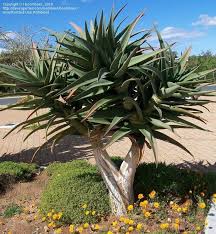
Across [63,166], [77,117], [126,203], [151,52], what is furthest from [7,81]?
[63,166]

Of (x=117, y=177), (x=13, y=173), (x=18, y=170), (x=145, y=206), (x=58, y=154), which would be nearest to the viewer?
(x=145, y=206)

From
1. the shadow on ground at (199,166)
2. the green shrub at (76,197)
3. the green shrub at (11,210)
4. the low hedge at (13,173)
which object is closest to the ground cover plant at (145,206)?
the green shrub at (76,197)

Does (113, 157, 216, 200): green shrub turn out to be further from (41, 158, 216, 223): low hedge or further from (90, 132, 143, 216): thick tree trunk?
(90, 132, 143, 216): thick tree trunk

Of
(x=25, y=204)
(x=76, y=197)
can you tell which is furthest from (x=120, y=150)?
(x=76, y=197)

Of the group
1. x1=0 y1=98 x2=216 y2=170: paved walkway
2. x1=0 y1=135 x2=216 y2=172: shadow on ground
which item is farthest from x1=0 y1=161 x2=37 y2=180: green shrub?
x1=0 y1=98 x2=216 y2=170: paved walkway

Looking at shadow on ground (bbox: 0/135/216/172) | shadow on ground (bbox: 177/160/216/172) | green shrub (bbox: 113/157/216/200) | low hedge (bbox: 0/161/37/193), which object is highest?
low hedge (bbox: 0/161/37/193)

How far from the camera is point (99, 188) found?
188 inches

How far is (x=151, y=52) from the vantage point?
12.3 feet

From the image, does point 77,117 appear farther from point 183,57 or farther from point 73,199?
point 183,57

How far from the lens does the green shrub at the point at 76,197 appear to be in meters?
4.41

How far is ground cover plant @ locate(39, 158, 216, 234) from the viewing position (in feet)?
13.5

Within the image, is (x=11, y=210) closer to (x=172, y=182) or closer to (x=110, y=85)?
(x=172, y=182)

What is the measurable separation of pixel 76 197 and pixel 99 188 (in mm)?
330

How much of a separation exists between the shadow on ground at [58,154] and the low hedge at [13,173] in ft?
4.66
